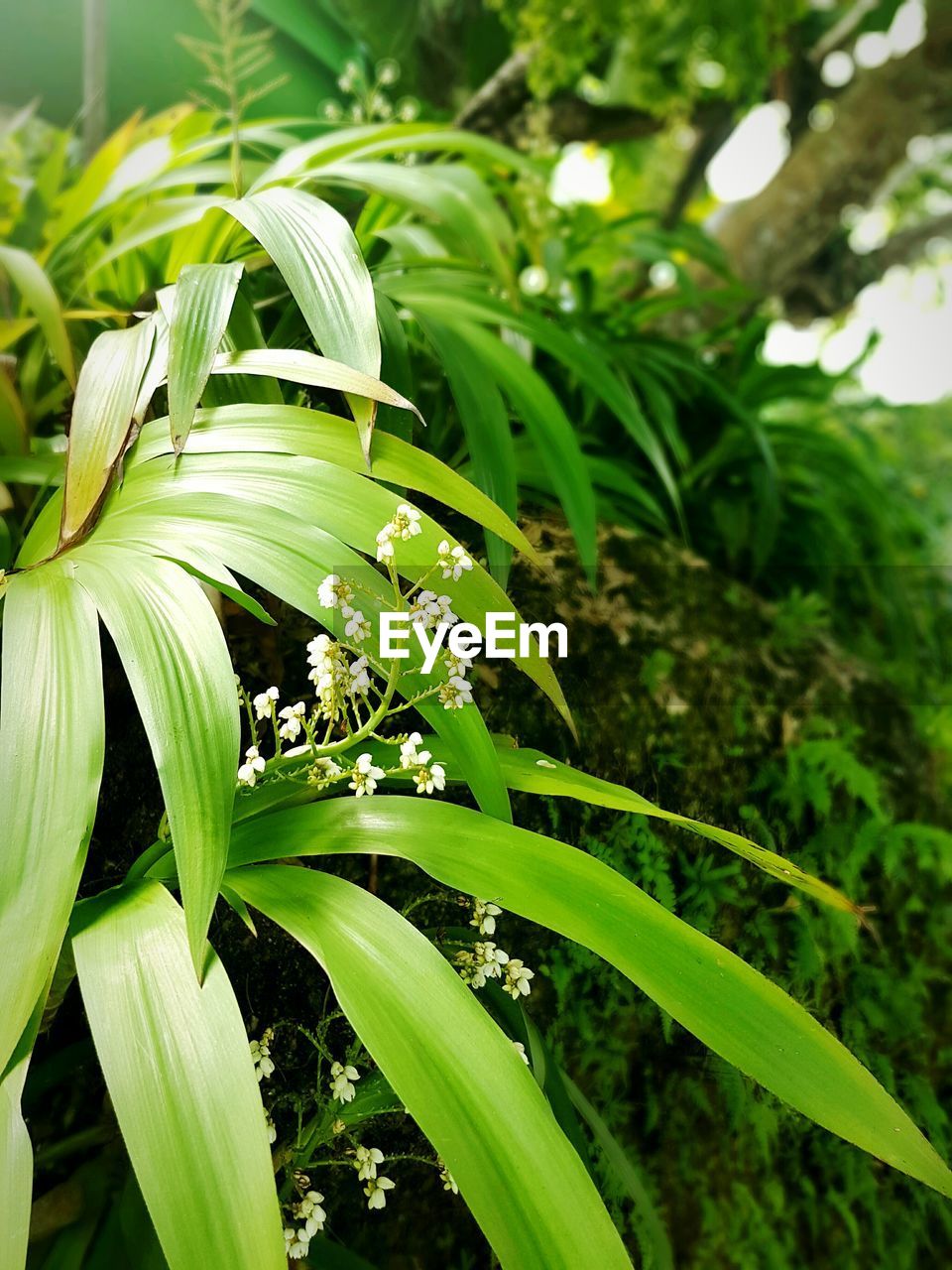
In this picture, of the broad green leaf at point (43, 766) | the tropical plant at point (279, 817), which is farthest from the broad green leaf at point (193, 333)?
the broad green leaf at point (43, 766)

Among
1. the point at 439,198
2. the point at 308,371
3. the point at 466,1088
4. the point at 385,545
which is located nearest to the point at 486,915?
the point at 466,1088

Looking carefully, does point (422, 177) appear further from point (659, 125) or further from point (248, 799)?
point (659, 125)

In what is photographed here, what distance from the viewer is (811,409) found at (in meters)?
1.90

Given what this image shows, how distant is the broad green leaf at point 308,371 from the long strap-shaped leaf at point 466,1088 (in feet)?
1.00

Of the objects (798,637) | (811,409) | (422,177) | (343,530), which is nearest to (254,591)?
(343,530)

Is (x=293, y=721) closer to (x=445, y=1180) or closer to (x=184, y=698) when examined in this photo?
(x=184, y=698)

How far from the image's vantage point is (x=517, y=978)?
571 mm

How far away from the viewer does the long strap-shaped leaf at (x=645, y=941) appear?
1.48ft

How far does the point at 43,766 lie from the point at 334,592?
181 millimetres

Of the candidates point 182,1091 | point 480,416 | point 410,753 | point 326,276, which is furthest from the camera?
point 480,416

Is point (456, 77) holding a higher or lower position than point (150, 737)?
higher

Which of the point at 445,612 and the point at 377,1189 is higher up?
the point at 445,612

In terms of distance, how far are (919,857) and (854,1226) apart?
0.32 metres

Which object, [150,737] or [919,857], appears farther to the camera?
[919,857]
